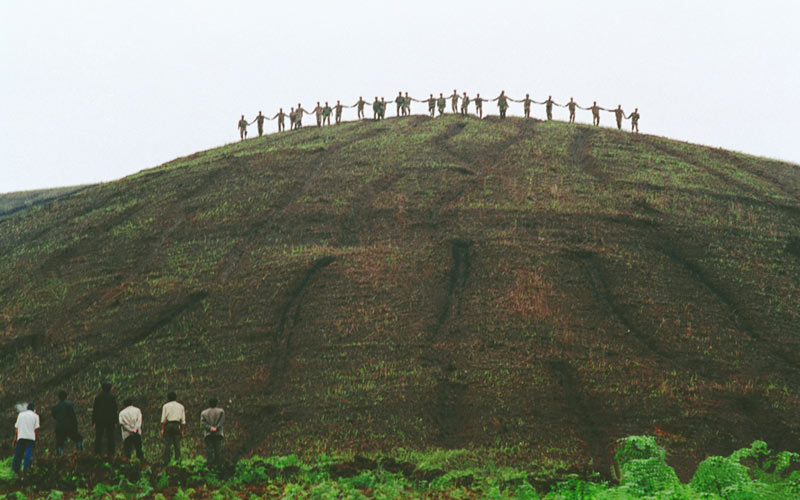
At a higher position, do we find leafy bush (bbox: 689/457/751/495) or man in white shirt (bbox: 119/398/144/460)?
leafy bush (bbox: 689/457/751/495)

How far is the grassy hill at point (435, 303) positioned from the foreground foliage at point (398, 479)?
6.91 feet

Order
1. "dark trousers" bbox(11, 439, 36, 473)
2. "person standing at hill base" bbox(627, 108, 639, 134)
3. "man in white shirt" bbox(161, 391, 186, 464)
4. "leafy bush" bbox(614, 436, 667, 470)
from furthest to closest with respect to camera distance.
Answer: "person standing at hill base" bbox(627, 108, 639, 134) → "man in white shirt" bbox(161, 391, 186, 464) → "dark trousers" bbox(11, 439, 36, 473) → "leafy bush" bbox(614, 436, 667, 470)

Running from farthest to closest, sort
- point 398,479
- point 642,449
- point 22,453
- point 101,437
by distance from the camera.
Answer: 1. point 398,479
2. point 101,437
3. point 22,453
4. point 642,449

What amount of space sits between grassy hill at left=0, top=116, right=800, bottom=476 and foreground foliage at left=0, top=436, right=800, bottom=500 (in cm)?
211

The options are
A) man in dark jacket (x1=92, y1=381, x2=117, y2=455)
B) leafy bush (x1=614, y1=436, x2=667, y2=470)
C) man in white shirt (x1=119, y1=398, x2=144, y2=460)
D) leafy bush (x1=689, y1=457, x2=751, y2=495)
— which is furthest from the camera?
man in white shirt (x1=119, y1=398, x2=144, y2=460)

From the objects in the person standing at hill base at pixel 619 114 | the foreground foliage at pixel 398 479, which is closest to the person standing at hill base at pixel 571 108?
the person standing at hill base at pixel 619 114

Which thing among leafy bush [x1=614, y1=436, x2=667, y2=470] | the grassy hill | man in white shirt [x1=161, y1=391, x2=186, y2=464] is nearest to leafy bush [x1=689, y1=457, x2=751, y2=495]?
leafy bush [x1=614, y1=436, x2=667, y2=470]

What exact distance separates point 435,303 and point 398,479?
11960 millimetres

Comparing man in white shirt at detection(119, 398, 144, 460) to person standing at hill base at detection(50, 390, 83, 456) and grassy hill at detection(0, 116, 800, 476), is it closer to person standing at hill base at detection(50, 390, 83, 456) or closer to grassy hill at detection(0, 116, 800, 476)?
person standing at hill base at detection(50, 390, 83, 456)

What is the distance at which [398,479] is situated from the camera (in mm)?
19906

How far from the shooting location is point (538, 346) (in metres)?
28.2

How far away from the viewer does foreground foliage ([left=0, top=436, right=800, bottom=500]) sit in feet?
44.9

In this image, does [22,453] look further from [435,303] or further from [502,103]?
[502,103]

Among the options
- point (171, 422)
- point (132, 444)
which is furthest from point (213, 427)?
point (132, 444)
